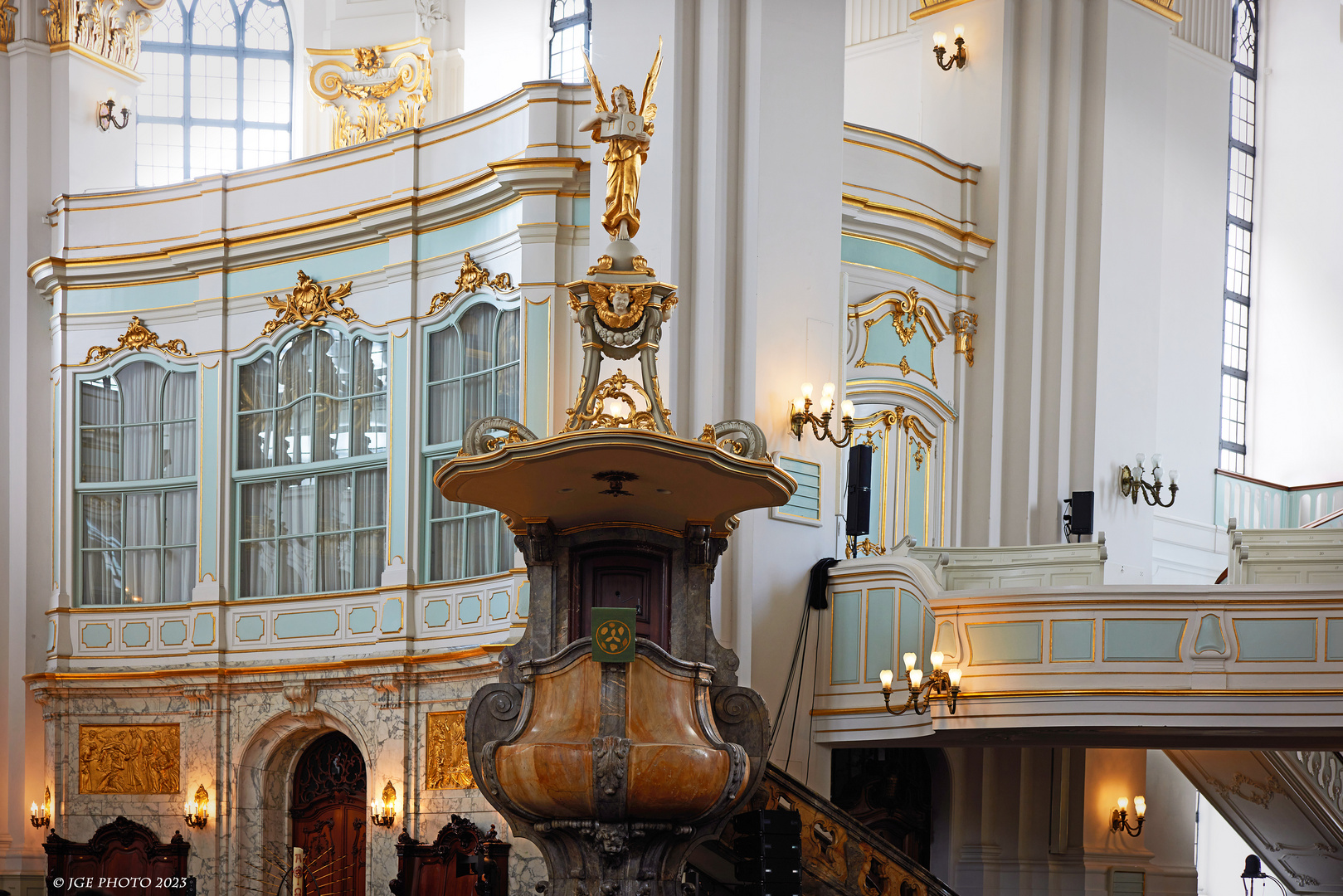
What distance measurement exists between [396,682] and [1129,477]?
7731 millimetres

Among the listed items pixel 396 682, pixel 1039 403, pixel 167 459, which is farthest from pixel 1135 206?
pixel 167 459

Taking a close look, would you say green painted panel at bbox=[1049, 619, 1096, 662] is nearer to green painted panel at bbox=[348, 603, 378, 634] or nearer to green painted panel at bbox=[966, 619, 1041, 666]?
green painted panel at bbox=[966, 619, 1041, 666]

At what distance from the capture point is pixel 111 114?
19.4 metres

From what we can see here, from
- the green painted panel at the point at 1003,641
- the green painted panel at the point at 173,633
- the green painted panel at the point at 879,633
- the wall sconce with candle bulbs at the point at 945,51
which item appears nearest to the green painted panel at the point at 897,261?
the wall sconce with candle bulbs at the point at 945,51

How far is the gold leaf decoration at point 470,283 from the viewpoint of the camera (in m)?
15.6

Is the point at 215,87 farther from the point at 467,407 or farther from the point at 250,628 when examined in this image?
the point at 467,407

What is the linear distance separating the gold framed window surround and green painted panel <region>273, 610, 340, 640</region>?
7.20 meters

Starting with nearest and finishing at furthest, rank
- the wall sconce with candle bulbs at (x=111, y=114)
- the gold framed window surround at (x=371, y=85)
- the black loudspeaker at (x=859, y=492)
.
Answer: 1. the black loudspeaker at (x=859, y=492)
2. the wall sconce with candle bulbs at (x=111, y=114)
3. the gold framed window surround at (x=371, y=85)

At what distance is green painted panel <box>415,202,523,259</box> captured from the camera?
51.1 feet

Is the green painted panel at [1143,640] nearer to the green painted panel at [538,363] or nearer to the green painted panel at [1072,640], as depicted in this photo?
the green painted panel at [1072,640]

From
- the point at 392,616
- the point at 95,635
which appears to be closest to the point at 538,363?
the point at 392,616

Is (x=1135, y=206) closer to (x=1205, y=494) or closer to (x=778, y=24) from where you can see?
(x=1205, y=494)

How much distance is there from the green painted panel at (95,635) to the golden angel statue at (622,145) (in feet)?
28.5

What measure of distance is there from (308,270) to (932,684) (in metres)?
7.87
